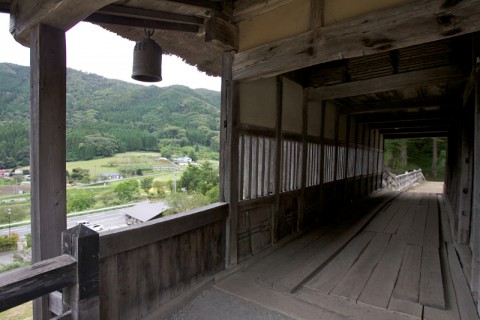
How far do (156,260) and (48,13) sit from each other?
2.00 meters

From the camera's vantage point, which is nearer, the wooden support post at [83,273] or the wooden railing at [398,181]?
the wooden support post at [83,273]

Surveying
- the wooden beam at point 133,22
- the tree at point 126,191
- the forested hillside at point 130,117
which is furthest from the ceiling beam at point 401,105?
the tree at point 126,191

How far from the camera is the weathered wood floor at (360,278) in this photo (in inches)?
96.3

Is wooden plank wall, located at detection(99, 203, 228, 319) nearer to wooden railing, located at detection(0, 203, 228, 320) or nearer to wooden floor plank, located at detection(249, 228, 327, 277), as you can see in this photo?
wooden railing, located at detection(0, 203, 228, 320)

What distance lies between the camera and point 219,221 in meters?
3.06

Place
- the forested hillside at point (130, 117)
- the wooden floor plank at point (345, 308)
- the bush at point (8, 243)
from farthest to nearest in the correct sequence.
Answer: the forested hillside at point (130, 117)
the bush at point (8, 243)
the wooden floor plank at point (345, 308)

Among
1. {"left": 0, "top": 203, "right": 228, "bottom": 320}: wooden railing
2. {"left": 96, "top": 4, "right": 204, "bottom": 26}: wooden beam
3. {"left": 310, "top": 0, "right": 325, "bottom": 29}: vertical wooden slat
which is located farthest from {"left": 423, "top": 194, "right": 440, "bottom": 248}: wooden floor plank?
{"left": 96, "top": 4, "right": 204, "bottom": 26}: wooden beam

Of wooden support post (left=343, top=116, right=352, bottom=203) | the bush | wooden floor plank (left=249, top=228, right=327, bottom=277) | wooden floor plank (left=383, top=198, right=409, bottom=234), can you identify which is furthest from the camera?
the bush

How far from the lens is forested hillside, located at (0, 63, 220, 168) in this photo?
18641mm

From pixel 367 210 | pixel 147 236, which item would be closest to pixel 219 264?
pixel 147 236

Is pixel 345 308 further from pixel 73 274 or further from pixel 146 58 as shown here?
pixel 146 58

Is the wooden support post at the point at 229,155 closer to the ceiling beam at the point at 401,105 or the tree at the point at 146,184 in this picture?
the ceiling beam at the point at 401,105

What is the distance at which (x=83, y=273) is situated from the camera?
4.81 ft

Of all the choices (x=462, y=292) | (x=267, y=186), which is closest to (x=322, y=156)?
(x=267, y=186)
